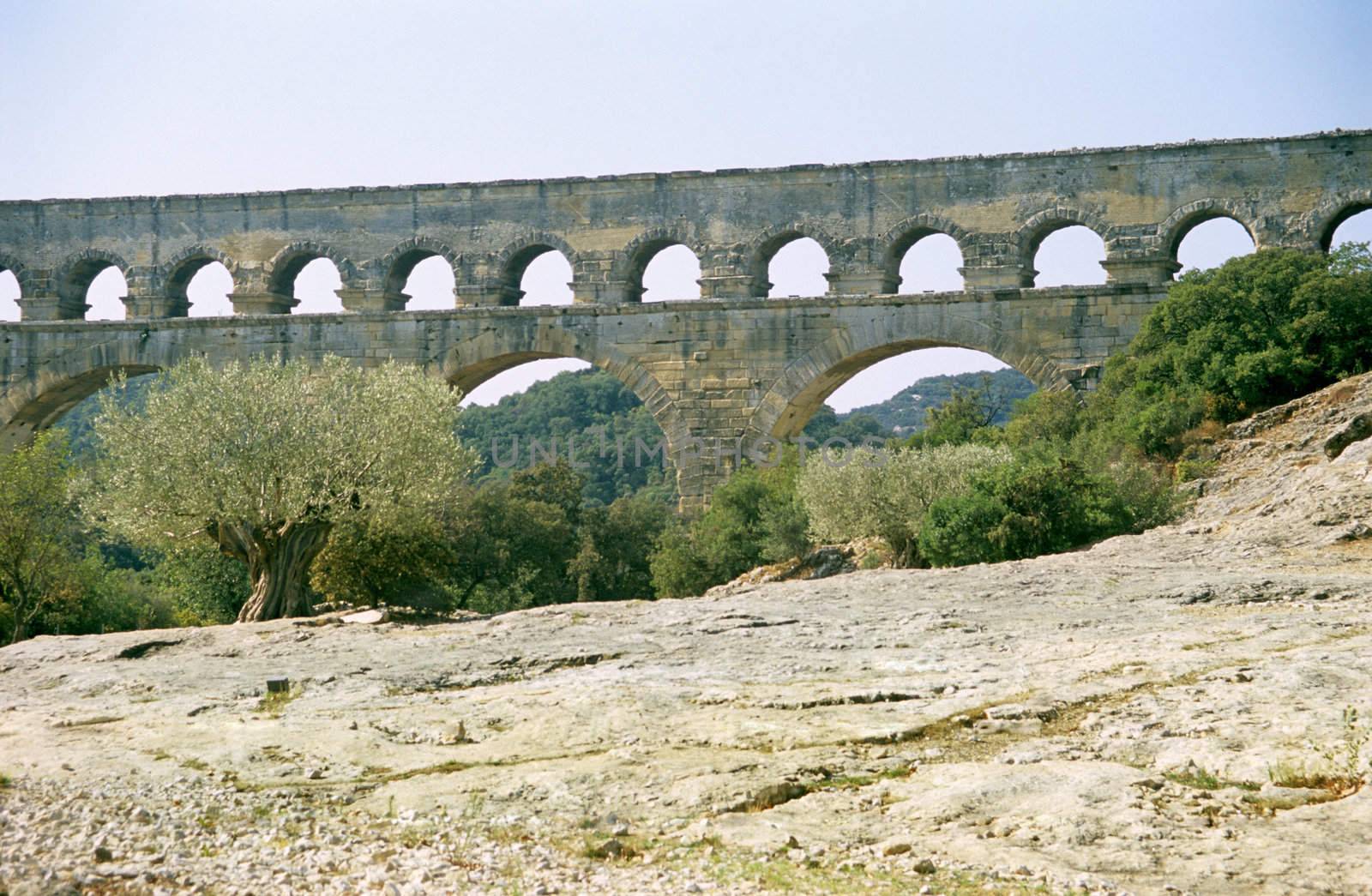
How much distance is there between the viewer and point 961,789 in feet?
18.6

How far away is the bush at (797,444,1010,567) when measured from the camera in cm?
1781

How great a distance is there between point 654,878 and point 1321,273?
1517cm

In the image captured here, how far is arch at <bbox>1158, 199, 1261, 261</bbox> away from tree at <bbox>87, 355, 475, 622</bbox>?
31.3 feet

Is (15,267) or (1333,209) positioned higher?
(1333,209)

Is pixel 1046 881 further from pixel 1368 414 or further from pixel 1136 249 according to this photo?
pixel 1136 249

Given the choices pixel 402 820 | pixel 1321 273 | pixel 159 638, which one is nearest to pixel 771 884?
pixel 402 820

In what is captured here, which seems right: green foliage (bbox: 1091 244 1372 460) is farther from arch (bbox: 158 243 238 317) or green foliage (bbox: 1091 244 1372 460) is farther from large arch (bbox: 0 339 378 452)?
large arch (bbox: 0 339 378 452)

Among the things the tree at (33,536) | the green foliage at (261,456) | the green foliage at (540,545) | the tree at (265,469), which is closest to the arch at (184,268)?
the tree at (33,536)

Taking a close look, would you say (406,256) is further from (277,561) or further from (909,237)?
(277,561)

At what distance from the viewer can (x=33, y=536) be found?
2005cm

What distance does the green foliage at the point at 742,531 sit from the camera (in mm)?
19656

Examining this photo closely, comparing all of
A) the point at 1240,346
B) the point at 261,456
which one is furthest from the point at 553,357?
the point at 1240,346

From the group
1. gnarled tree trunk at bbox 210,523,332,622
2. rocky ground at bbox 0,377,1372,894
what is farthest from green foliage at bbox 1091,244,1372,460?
gnarled tree trunk at bbox 210,523,332,622

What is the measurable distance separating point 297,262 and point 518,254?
11.2 ft
